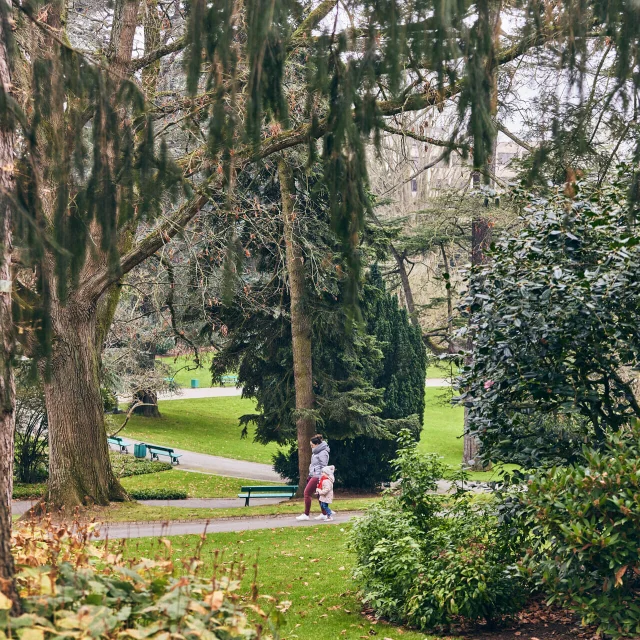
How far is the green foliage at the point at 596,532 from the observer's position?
18.2 ft

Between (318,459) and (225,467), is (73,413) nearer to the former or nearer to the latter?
(318,459)

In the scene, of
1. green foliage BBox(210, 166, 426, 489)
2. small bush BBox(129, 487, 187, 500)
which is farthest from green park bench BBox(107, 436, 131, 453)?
small bush BBox(129, 487, 187, 500)

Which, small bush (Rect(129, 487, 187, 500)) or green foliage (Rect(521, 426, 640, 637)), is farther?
small bush (Rect(129, 487, 187, 500))

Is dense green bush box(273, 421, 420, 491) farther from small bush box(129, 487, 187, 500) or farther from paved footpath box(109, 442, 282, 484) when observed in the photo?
paved footpath box(109, 442, 282, 484)

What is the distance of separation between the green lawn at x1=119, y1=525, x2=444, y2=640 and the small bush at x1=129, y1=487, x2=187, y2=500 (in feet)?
22.1

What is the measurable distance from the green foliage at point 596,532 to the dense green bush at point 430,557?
2.60 ft

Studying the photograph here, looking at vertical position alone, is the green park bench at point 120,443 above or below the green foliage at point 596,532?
below

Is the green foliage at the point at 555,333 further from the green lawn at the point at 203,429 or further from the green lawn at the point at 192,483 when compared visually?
the green lawn at the point at 203,429

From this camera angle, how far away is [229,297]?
500 centimetres

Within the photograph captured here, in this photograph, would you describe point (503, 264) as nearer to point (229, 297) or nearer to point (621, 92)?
point (621, 92)

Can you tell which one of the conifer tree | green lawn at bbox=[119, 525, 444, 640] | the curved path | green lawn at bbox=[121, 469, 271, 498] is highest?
the conifer tree

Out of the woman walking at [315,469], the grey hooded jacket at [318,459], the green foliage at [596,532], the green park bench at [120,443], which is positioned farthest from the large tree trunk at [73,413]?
the green park bench at [120,443]

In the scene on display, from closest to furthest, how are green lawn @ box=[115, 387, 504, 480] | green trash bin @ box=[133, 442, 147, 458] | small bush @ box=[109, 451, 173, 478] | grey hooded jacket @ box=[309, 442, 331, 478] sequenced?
grey hooded jacket @ box=[309, 442, 331, 478] < small bush @ box=[109, 451, 173, 478] < green trash bin @ box=[133, 442, 147, 458] < green lawn @ box=[115, 387, 504, 480]

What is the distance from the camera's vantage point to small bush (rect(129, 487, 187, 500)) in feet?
62.5
